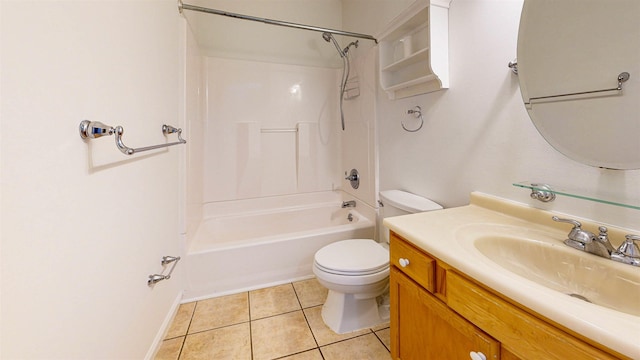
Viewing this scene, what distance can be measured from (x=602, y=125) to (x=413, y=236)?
666 mm

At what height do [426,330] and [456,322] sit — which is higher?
[456,322]

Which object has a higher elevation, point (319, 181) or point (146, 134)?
point (146, 134)

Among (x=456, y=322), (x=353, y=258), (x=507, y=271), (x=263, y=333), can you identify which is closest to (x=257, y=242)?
(x=263, y=333)

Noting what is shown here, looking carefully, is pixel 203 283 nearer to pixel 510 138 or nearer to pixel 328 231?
pixel 328 231

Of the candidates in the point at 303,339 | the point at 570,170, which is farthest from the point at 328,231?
the point at 570,170

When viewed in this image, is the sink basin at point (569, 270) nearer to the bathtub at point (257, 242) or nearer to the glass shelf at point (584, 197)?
the glass shelf at point (584, 197)

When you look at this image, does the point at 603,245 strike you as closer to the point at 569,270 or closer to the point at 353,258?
the point at 569,270

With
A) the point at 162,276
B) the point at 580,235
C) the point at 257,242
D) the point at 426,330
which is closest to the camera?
the point at 580,235

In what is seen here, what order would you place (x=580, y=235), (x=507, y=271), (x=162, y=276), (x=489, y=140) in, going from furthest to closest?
(x=162, y=276) < (x=489, y=140) < (x=580, y=235) < (x=507, y=271)

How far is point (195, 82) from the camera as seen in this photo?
2041 mm

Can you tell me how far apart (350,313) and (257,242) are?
81cm

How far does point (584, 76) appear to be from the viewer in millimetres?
788

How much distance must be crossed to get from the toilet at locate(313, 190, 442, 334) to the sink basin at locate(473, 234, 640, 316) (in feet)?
1.64

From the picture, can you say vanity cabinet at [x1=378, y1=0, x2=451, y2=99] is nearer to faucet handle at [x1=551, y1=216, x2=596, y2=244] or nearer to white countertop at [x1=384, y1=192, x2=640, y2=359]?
white countertop at [x1=384, y1=192, x2=640, y2=359]
